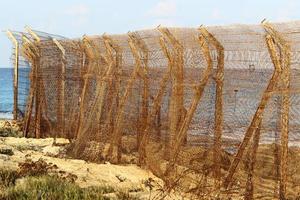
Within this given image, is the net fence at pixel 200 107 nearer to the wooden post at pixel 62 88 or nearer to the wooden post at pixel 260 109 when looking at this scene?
the wooden post at pixel 260 109

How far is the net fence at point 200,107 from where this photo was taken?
7770 mm

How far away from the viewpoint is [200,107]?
9.18 meters

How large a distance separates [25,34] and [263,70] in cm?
889

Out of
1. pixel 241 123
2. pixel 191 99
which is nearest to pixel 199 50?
pixel 191 99

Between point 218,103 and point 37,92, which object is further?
point 37,92

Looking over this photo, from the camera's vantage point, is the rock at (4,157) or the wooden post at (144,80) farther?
the wooden post at (144,80)

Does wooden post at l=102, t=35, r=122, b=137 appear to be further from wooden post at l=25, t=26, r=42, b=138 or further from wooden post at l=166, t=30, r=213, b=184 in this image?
wooden post at l=25, t=26, r=42, b=138

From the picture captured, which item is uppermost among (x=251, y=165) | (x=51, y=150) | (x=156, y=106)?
(x=156, y=106)

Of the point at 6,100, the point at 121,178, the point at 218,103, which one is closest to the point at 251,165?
the point at 218,103

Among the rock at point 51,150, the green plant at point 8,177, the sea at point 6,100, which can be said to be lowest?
the sea at point 6,100

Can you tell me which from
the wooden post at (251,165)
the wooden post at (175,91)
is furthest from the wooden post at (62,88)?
the wooden post at (251,165)

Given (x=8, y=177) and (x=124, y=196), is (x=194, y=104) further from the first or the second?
(x=8, y=177)

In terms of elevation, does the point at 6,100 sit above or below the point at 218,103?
below

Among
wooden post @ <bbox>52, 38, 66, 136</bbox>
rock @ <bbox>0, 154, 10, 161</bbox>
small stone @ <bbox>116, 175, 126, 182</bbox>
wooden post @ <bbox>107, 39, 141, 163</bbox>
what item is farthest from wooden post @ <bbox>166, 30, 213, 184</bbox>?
wooden post @ <bbox>52, 38, 66, 136</bbox>
